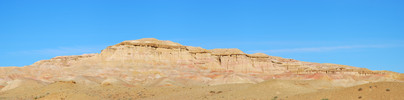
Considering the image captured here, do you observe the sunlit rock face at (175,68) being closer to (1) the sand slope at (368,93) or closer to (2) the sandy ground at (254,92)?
(2) the sandy ground at (254,92)

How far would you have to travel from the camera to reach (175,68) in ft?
313

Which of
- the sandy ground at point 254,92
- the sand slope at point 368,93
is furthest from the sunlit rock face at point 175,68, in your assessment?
the sand slope at point 368,93

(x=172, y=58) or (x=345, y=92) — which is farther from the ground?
(x=172, y=58)

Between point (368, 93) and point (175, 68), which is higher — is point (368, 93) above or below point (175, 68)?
below

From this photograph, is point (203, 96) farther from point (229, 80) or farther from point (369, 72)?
point (369, 72)

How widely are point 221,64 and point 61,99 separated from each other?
72.0 metres

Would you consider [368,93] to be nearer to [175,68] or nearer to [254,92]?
[254,92]

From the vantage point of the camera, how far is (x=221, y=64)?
350 feet

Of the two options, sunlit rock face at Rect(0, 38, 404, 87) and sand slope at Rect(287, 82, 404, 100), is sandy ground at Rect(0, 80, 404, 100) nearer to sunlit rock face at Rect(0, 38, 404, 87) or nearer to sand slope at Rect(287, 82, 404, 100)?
sand slope at Rect(287, 82, 404, 100)

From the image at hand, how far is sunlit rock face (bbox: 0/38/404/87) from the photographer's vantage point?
78625 mm

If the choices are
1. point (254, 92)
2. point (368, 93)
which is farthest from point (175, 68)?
point (368, 93)

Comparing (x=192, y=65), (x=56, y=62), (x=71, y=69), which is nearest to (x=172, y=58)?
(x=192, y=65)

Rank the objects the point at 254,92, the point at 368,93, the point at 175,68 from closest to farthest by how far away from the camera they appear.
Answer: the point at 368,93 → the point at 254,92 → the point at 175,68

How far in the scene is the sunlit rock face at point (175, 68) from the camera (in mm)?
Result: 78625
